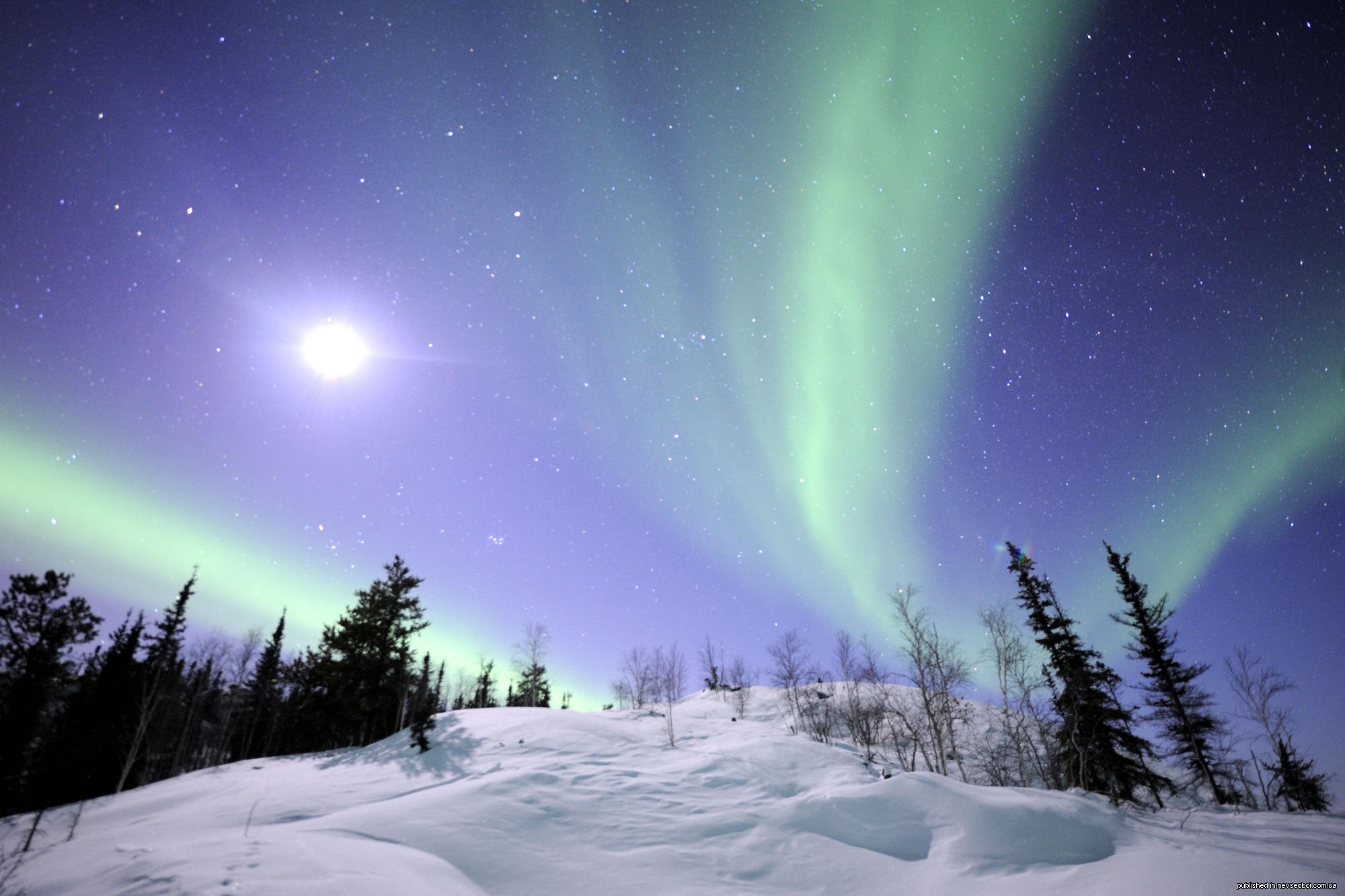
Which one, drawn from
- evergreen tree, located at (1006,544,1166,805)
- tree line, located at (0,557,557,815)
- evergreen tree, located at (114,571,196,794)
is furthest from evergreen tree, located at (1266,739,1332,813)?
evergreen tree, located at (114,571,196,794)

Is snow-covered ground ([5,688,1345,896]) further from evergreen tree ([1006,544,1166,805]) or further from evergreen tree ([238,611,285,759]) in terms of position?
evergreen tree ([238,611,285,759])

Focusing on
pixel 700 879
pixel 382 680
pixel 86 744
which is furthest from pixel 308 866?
pixel 86 744

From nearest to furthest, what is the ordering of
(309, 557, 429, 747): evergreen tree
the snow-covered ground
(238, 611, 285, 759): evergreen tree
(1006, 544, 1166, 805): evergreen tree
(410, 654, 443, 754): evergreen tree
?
the snow-covered ground
(1006, 544, 1166, 805): evergreen tree
(309, 557, 429, 747): evergreen tree
(238, 611, 285, 759): evergreen tree
(410, 654, 443, 754): evergreen tree

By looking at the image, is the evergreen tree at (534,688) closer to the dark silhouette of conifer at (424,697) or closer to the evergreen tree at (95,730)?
the dark silhouette of conifer at (424,697)

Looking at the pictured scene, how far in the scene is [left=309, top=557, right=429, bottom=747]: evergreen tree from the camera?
30.0m

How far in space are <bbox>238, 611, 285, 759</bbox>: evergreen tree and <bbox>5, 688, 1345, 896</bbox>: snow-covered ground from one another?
26.4 metres

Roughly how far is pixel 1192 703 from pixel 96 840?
1591 inches

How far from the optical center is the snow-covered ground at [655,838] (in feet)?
23.4

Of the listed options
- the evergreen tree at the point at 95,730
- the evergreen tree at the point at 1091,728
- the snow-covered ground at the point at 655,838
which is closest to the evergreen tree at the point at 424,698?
the evergreen tree at the point at 95,730

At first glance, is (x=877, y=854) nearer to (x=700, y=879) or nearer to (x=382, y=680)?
(x=700, y=879)

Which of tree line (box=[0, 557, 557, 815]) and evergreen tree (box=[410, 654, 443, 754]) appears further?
evergreen tree (box=[410, 654, 443, 754])

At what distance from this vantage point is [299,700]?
112 ft

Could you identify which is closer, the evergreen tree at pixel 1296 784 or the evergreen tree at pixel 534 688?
the evergreen tree at pixel 1296 784

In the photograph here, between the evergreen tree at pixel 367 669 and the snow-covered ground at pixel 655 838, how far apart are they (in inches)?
501
